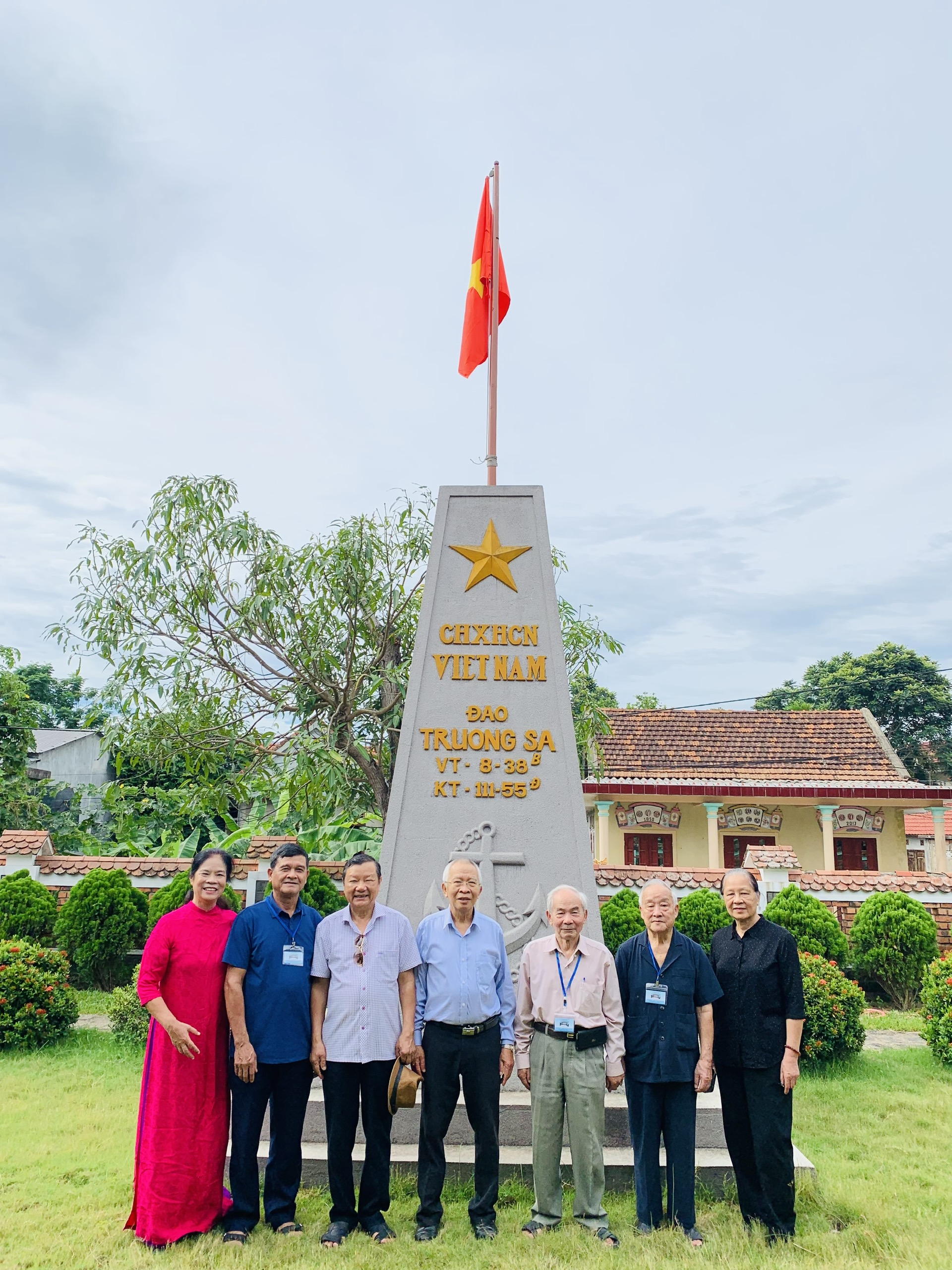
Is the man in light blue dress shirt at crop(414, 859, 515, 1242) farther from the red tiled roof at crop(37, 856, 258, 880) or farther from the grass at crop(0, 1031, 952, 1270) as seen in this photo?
the red tiled roof at crop(37, 856, 258, 880)

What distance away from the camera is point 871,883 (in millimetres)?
9148

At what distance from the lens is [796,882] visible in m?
9.12

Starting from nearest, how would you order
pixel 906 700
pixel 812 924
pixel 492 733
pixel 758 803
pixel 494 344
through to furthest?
pixel 492 733, pixel 494 344, pixel 812 924, pixel 758 803, pixel 906 700

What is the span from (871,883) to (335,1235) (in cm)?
734

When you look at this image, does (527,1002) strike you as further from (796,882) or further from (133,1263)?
(796,882)

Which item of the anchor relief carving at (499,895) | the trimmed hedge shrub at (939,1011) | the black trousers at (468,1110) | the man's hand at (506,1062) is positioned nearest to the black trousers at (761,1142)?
the man's hand at (506,1062)

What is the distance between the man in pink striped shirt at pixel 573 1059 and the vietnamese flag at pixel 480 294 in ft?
14.6

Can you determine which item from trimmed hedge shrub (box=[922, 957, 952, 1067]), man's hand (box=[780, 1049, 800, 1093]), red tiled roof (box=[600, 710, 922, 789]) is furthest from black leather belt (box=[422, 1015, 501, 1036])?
red tiled roof (box=[600, 710, 922, 789])

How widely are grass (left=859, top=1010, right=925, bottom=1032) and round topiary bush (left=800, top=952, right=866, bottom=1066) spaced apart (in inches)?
49.7

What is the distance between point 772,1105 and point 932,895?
267 inches

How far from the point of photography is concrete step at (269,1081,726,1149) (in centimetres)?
421

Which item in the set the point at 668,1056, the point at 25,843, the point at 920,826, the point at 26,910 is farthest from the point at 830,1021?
the point at 920,826

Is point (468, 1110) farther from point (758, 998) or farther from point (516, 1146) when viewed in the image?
point (758, 998)

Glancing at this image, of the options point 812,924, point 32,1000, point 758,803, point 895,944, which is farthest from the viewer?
point 758,803
